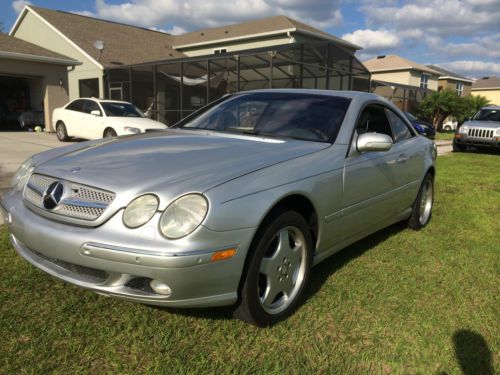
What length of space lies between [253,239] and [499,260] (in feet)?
9.10

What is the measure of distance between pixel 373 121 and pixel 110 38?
78.3 ft

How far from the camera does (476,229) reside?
4914mm

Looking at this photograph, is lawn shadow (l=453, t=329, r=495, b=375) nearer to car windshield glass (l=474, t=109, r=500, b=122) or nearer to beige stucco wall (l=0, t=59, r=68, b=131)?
car windshield glass (l=474, t=109, r=500, b=122)

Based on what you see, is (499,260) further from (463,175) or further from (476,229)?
(463,175)

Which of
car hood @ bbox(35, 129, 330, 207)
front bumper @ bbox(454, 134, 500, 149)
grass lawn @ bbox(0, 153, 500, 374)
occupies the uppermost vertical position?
car hood @ bbox(35, 129, 330, 207)

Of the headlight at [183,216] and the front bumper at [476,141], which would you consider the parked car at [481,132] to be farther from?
the headlight at [183,216]

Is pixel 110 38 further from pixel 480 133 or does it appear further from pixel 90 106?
pixel 480 133

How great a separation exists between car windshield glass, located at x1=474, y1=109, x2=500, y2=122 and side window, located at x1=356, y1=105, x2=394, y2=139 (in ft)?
41.9

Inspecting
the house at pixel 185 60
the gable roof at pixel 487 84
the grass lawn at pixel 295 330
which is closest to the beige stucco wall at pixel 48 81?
the house at pixel 185 60

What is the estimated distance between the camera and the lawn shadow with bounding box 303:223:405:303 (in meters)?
3.25

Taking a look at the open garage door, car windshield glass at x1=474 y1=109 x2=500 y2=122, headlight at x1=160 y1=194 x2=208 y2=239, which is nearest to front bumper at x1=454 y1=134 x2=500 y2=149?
car windshield glass at x1=474 y1=109 x2=500 y2=122

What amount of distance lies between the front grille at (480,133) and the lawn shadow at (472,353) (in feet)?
43.1

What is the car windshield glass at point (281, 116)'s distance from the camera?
331cm

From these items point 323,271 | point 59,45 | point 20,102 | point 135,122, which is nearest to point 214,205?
point 323,271
